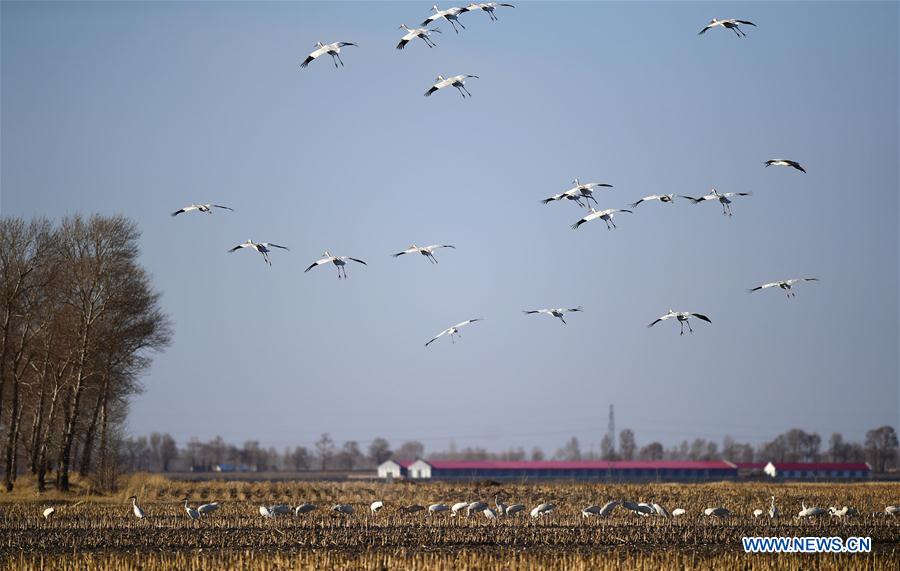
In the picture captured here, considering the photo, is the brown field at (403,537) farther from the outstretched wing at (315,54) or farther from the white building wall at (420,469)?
the white building wall at (420,469)

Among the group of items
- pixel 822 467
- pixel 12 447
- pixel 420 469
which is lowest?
pixel 420 469

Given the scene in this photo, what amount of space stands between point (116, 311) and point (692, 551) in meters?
36.1

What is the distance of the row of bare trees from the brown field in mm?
6813

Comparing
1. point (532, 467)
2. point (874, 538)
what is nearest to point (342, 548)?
point (874, 538)

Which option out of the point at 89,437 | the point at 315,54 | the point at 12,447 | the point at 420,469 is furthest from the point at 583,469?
the point at 315,54

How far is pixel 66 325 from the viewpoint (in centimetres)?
5316

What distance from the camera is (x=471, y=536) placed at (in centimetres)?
2897

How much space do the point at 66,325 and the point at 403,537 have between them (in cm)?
3070

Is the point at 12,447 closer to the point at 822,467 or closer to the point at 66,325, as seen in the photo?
the point at 66,325

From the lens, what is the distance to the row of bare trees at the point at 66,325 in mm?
49875

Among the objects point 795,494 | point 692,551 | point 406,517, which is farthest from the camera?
point 795,494

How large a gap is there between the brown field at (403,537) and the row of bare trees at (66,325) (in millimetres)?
6813

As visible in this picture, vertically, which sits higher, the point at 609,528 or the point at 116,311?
the point at 116,311

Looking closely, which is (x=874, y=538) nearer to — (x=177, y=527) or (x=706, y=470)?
(x=177, y=527)
